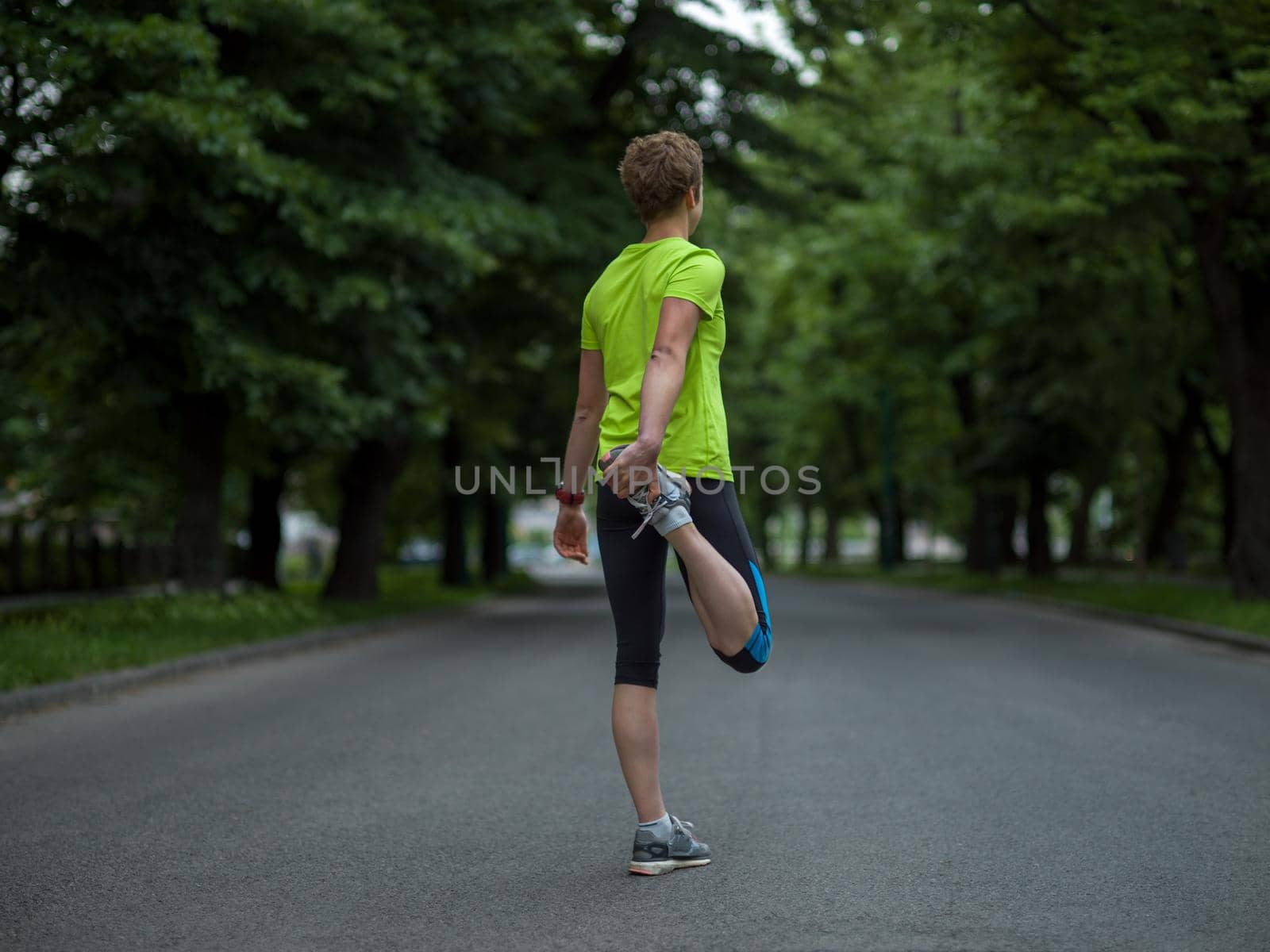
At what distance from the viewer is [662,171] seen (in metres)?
4.39

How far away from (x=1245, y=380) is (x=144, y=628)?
488 inches

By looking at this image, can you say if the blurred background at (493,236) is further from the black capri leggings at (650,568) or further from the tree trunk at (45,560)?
the black capri leggings at (650,568)

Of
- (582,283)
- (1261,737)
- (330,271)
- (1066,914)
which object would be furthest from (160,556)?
(1066,914)

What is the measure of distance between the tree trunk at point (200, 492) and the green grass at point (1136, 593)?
423 inches

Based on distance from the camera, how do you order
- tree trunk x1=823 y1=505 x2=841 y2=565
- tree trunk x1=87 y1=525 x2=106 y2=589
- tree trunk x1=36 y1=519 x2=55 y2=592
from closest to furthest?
tree trunk x1=36 y1=519 x2=55 y2=592 → tree trunk x1=87 y1=525 x2=106 y2=589 → tree trunk x1=823 y1=505 x2=841 y2=565

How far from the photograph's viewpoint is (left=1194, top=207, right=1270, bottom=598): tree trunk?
1664 cm

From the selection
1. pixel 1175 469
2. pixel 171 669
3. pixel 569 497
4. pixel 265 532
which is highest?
pixel 1175 469

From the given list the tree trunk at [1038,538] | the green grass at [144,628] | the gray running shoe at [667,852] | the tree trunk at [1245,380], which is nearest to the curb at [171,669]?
the green grass at [144,628]

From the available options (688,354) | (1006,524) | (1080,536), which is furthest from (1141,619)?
(1080,536)

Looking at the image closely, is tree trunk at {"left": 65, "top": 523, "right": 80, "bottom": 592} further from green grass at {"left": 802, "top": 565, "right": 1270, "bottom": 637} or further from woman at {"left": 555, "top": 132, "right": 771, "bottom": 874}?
woman at {"left": 555, "top": 132, "right": 771, "bottom": 874}

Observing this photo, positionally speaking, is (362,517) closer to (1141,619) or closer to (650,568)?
(1141,619)

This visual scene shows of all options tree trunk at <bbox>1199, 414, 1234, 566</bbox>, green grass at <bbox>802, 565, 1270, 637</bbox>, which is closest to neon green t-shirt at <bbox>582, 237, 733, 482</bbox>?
green grass at <bbox>802, 565, 1270, 637</bbox>

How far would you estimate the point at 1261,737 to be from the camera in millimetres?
7656

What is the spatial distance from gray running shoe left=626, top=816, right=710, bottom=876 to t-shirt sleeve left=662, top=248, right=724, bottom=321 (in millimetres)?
1629
